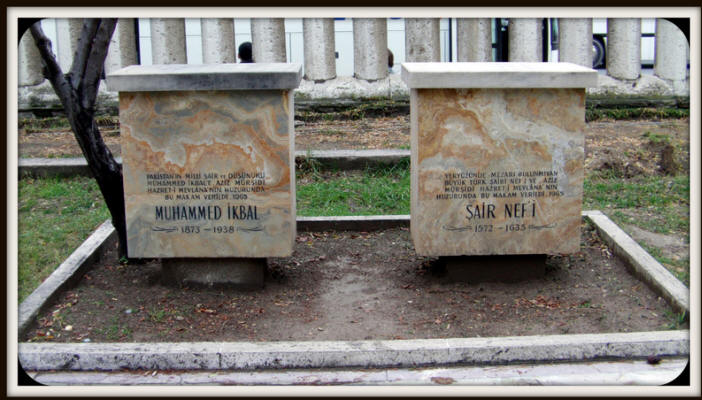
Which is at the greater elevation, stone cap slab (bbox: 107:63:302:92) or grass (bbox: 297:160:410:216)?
stone cap slab (bbox: 107:63:302:92)

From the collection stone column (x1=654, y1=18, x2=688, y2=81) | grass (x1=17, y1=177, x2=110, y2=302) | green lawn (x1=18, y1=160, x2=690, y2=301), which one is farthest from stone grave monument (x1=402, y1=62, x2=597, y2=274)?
stone column (x1=654, y1=18, x2=688, y2=81)

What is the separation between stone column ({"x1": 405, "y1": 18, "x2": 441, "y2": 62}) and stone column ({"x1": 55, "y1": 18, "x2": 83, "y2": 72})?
13.9 feet

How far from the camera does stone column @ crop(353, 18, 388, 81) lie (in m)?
9.97

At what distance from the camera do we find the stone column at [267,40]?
9.75 meters

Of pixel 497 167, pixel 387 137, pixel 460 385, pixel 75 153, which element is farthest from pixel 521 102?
pixel 75 153

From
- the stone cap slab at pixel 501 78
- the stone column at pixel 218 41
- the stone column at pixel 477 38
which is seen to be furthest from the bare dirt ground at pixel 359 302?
the stone column at pixel 477 38

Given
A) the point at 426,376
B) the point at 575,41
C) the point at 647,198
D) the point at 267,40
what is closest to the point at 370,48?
the point at 267,40

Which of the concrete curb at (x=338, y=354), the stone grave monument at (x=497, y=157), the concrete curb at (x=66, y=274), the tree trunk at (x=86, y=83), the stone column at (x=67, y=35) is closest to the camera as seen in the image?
the concrete curb at (x=338, y=354)

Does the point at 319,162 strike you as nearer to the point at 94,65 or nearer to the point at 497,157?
the point at 94,65

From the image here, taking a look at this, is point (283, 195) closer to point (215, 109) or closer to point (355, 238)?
point (215, 109)

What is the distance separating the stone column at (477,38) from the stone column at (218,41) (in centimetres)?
307

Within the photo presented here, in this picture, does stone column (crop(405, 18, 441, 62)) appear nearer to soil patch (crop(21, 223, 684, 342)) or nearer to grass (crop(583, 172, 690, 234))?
grass (crop(583, 172, 690, 234))

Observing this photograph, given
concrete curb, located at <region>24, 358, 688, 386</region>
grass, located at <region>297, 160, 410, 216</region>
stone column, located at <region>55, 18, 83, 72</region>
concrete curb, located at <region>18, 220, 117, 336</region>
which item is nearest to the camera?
concrete curb, located at <region>24, 358, 688, 386</region>

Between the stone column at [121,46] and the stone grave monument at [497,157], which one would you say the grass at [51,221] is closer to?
the stone column at [121,46]
